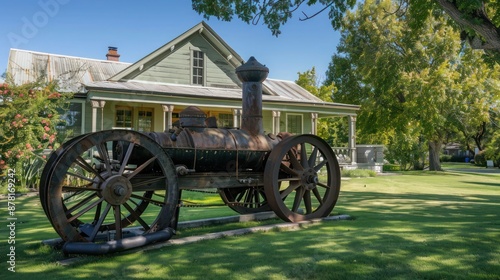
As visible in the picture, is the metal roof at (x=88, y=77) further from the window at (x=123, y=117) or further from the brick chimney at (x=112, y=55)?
the window at (x=123, y=117)

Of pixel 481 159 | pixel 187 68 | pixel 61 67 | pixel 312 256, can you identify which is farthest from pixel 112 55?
pixel 481 159

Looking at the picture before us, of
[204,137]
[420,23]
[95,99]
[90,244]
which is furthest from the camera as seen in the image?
[95,99]

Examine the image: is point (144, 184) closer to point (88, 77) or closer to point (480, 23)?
point (480, 23)

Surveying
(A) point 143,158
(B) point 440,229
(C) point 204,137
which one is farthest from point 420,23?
(A) point 143,158

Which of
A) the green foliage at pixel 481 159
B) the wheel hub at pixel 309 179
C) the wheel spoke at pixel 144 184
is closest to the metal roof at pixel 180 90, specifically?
the wheel hub at pixel 309 179

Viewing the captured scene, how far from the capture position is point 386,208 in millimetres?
9953

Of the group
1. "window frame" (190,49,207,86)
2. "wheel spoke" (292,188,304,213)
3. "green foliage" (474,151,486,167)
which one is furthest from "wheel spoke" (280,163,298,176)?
"green foliage" (474,151,486,167)

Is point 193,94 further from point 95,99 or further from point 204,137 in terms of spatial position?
point 204,137

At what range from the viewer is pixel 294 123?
24.8 metres

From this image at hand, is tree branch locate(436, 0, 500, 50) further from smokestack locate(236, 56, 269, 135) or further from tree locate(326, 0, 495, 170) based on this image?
tree locate(326, 0, 495, 170)

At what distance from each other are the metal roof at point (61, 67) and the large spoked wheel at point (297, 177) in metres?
13.0

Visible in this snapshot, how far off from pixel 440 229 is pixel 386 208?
3321 mm

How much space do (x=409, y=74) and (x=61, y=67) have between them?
2021 centimetres

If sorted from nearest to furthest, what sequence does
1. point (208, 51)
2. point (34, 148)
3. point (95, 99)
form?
point (34, 148), point (95, 99), point (208, 51)
